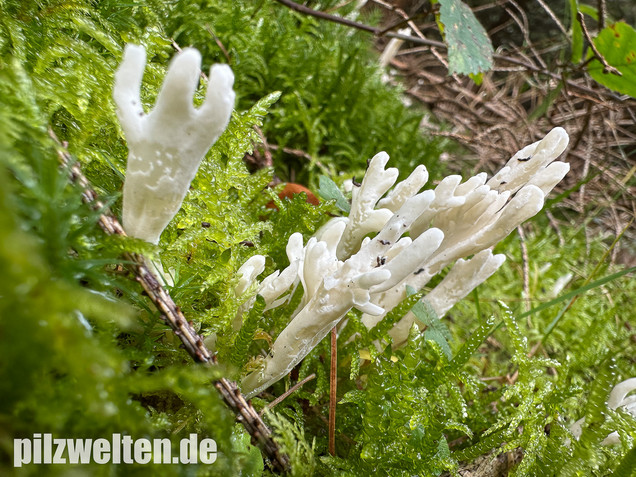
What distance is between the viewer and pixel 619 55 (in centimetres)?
144

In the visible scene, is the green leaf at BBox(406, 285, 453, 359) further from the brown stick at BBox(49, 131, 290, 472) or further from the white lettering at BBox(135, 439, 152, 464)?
the white lettering at BBox(135, 439, 152, 464)

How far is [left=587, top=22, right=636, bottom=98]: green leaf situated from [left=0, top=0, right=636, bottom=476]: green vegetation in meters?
0.77

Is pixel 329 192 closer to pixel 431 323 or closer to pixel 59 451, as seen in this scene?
pixel 431 323

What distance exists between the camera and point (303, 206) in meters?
0.98

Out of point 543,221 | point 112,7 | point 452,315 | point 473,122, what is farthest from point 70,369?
point 473,122

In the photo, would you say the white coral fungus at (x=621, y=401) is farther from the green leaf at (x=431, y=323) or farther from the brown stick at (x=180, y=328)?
the brown stick at (x=180, y=328)

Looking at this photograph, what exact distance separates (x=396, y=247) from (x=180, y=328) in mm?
333

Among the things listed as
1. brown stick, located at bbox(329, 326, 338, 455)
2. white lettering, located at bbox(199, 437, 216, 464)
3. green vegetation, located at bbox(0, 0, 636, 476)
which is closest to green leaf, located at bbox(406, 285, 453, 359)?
green vegetation, located at bbox(0, 0, 636, 476)

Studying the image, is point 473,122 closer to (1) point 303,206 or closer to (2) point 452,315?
(2) point 452,315

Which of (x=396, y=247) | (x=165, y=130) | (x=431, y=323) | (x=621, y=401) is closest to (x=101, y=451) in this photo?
(x=165, y=130)

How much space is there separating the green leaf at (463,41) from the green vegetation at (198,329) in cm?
57

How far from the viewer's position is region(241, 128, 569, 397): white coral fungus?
26.7 inches

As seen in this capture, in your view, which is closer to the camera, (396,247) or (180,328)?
(180,328)

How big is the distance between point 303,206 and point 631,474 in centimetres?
69
